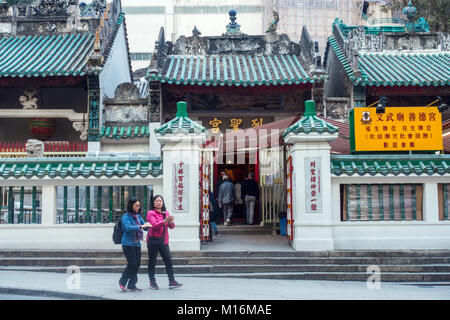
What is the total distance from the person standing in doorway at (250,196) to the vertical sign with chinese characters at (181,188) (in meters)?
4.50

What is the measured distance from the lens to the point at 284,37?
15.7m

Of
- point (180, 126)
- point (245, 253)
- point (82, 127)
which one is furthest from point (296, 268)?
point (82, 127)

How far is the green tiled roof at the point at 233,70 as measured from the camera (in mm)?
13320

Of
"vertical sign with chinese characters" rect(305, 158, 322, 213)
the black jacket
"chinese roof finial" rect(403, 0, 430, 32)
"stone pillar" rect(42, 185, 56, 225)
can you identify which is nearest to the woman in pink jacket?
"vertical sign with chinese characters" rect(305, 158, 322, 213)

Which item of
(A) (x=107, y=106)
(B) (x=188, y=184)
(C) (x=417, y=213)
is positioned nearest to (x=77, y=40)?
(A) (x=107, y=106)

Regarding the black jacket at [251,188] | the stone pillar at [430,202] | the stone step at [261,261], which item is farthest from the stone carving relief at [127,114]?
the stone pillar at [430,202]

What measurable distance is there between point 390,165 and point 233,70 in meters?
6.60

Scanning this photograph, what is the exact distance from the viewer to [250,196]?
13.1 meters

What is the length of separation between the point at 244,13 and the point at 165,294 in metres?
38.4

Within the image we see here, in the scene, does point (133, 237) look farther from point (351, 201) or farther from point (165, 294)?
point (351, 201)

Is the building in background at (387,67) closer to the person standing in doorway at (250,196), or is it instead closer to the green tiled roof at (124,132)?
the person standing in doorway at (250,196)

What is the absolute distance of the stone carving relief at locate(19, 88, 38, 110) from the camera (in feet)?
47.7

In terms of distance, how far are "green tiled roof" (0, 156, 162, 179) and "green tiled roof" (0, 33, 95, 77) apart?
4.92 m

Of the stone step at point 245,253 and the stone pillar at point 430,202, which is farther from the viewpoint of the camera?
the stone pillar at point 430,202
